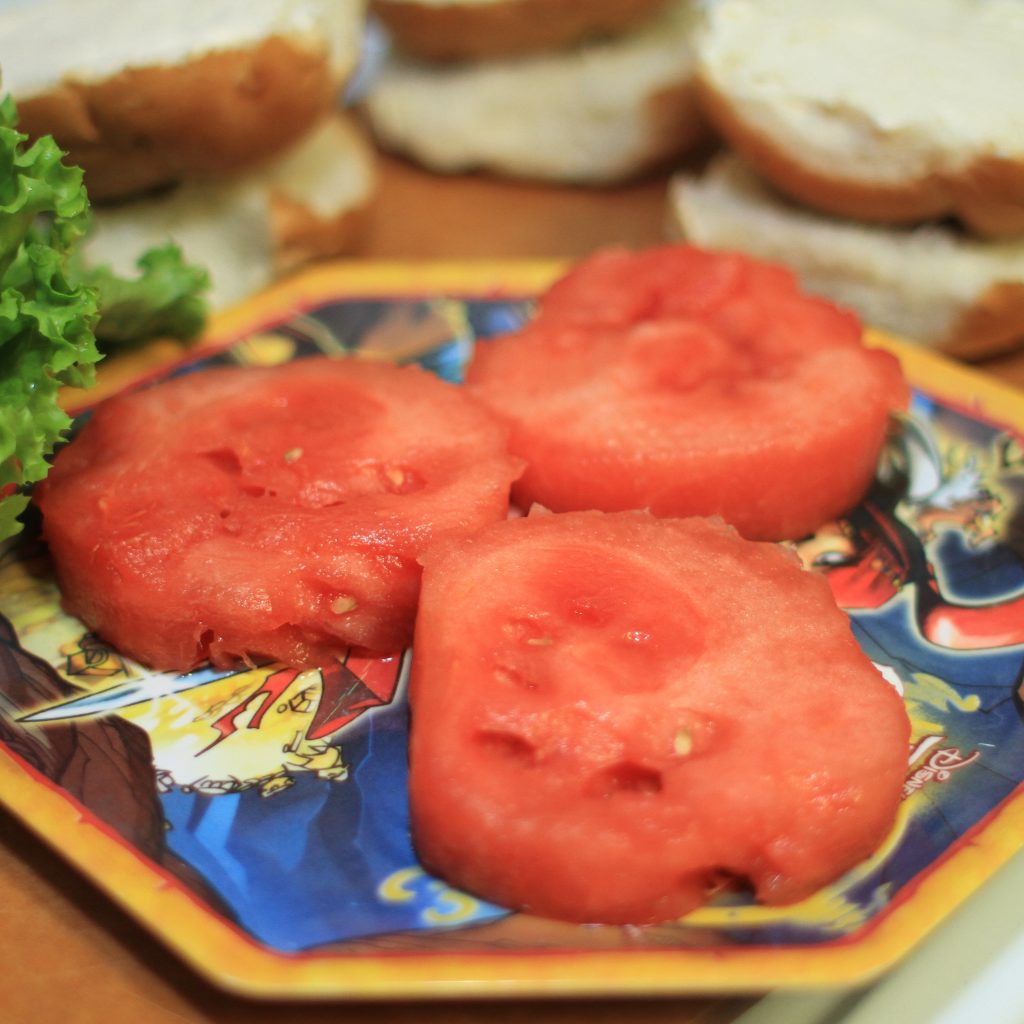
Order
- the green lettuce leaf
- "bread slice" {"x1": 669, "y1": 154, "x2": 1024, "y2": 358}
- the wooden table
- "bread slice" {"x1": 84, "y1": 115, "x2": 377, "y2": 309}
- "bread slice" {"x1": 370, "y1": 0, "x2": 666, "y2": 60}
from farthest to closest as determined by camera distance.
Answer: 1. "bread slice" {"x1": 370, "y1": 0, "x2": 666, "y2": 60}
2. "bread slice" {"x1": 84, "y1": 115, "x2": 377, "y2": 309}
3. "bread slice" {"x1": 669, "y1": 154, "x2": 1024, "y2": 358}
4. the green lettuce leaf
5. the wooden table

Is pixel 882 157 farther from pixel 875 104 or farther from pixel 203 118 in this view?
pixel 203 118

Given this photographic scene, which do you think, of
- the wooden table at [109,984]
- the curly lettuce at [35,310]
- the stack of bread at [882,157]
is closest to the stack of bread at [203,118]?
the curly lettuce at [35,310]

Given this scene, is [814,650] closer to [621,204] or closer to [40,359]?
[40,359]

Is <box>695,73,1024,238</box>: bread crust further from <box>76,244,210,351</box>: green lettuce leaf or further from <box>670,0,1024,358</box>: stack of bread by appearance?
<box>76,244,210,351</box>: green lettuce leaf

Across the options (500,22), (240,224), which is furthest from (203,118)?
(500,22)

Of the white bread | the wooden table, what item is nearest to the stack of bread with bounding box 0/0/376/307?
the white bread

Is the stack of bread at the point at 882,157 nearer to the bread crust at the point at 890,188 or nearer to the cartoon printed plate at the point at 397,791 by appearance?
the bread crust at the point at 890,188

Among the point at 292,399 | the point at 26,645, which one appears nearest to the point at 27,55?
the point at 292,399
